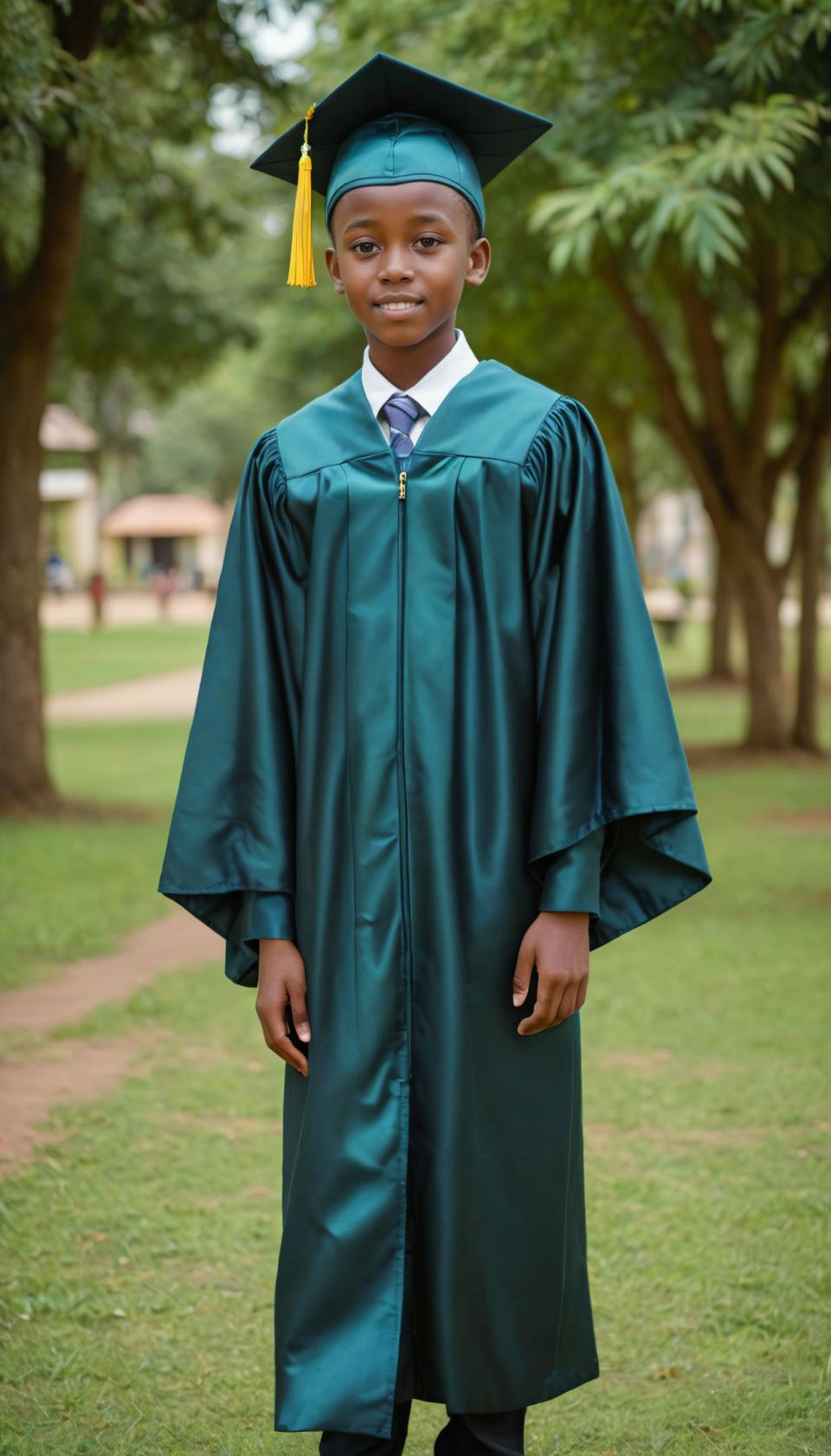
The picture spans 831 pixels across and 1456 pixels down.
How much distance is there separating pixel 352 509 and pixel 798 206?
7.17m

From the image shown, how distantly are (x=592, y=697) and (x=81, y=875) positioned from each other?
7.56m

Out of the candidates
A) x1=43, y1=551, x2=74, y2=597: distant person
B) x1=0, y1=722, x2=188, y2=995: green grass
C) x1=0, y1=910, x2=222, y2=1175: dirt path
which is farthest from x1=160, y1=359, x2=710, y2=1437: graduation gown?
x1=43, y1=551, x2=74, y2=597: distant person

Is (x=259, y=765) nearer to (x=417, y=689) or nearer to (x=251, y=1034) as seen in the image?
(x=417, y=689)

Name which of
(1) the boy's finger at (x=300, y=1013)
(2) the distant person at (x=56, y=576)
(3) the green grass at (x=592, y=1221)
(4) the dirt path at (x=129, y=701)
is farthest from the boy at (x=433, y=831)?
(2) the distant person at (x=56, y=576)

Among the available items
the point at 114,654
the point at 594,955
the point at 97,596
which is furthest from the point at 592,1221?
the point at 97,596

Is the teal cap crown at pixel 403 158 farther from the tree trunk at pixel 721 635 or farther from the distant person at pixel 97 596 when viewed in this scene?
the distant person at pixel 97 596

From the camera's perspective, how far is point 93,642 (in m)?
33.8

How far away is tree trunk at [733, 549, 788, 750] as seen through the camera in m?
14.8

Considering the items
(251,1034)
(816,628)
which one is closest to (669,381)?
(816,628)

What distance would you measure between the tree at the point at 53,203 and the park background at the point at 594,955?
0.03m

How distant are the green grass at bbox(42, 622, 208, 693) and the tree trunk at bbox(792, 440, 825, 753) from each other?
41.9 ft

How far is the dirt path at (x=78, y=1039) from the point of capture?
18.7 feet

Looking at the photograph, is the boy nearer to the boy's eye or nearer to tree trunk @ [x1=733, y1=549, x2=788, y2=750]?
the boy's eye

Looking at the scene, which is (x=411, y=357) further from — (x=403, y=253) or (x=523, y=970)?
(x=523, y=970)
